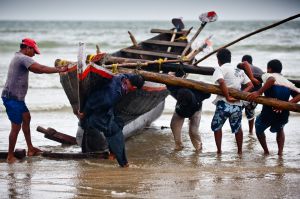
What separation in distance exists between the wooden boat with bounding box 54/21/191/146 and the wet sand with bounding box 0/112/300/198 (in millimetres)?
598

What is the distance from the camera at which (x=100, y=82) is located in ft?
20.1

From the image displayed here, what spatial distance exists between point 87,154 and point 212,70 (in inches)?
88.2

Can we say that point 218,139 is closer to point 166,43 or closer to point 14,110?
point 14,110

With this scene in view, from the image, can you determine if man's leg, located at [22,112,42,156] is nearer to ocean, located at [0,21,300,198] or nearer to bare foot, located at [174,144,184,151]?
ocean, located at [0,21,300,198]

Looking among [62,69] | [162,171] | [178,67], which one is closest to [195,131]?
[178,67]

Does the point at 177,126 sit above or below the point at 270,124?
below

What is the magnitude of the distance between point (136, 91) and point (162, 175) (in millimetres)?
1782

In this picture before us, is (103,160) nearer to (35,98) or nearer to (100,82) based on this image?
(100,82)

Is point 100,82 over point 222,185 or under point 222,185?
over

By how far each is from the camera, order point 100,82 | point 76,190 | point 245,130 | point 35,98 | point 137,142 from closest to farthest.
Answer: point 76,190 < point 100,82 < point 137,142 < point 245,130 < point 35,98

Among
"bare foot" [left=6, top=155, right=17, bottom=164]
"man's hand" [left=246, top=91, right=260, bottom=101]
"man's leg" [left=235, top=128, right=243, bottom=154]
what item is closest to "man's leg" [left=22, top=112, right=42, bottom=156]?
"bare foot" [left=6, top=155, right=17, bottom=164]

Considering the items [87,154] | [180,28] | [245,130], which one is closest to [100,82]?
[87,154]

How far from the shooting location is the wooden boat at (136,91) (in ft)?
20.0

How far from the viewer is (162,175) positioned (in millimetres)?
6090
